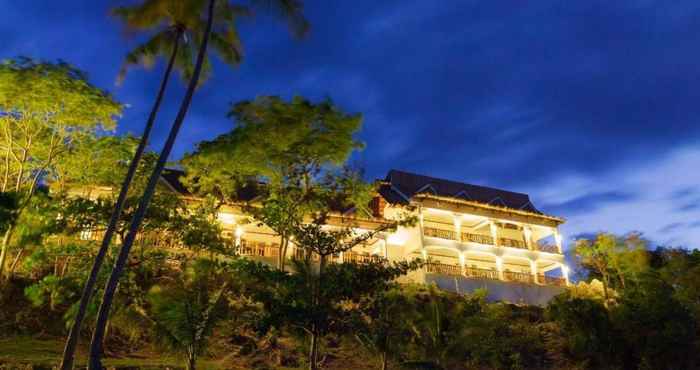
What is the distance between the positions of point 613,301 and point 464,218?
1195 cm

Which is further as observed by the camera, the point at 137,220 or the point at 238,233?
the point at 238,233

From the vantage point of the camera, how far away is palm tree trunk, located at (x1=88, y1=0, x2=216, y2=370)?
33.3 feet

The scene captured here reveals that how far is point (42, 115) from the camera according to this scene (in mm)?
16547

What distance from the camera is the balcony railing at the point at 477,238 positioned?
117ft

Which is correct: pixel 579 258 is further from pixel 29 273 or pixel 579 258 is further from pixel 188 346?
pixel 29 273

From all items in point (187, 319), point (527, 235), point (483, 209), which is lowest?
point (187, 319)

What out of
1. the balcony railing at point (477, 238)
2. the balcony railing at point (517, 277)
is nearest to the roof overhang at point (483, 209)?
the balcony railing at point (477, 238)

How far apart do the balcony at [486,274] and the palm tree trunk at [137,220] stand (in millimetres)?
21955

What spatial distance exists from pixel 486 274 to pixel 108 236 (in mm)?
28145

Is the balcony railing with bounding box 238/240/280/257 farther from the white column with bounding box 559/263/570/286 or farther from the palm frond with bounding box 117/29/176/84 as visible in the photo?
the white column with bounding box 559/263/570/286

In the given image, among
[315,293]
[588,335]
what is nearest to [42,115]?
[315,293]

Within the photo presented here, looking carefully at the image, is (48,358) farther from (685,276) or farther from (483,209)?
(685,276)

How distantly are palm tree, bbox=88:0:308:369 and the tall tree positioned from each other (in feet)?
16.6

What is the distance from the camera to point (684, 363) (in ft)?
69.5
